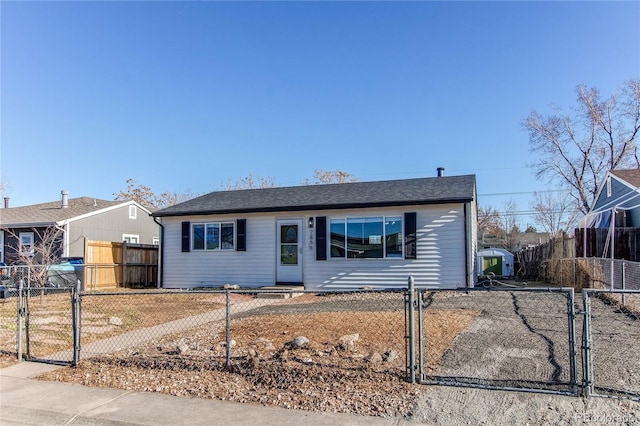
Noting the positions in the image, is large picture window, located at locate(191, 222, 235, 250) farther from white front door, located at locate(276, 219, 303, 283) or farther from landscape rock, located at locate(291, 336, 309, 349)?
landscape rock, located at locate(291, 336, 309, 349)

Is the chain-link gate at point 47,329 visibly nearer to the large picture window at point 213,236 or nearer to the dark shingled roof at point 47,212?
the large picture window at point 213,236

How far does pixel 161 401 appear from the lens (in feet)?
→ 16.1

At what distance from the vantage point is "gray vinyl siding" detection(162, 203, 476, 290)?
13.4 metres

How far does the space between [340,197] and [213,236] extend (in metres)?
4.73

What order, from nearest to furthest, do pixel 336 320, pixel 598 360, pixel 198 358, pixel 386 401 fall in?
1. pixel 386 401
2. pixel 598 360
3. pixel 198 358
4. pixel 336 320

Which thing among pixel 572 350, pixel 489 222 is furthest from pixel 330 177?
pixel 572 350

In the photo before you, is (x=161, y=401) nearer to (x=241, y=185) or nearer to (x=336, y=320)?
(x=336, y=320)

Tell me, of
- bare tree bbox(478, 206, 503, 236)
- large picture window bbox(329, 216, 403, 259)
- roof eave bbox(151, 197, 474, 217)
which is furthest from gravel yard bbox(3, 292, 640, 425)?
bare tree bbox(478, 206, 503, 236)

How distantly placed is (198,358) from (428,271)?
8.81 meters

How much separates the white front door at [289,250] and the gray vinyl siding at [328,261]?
6.9 inches

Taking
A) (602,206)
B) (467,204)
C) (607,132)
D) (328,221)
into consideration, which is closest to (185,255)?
(328,221)

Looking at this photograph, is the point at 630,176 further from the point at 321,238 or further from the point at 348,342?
the point at 348,342

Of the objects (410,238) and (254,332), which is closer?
(254,332)

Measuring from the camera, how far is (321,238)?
1461 cm
